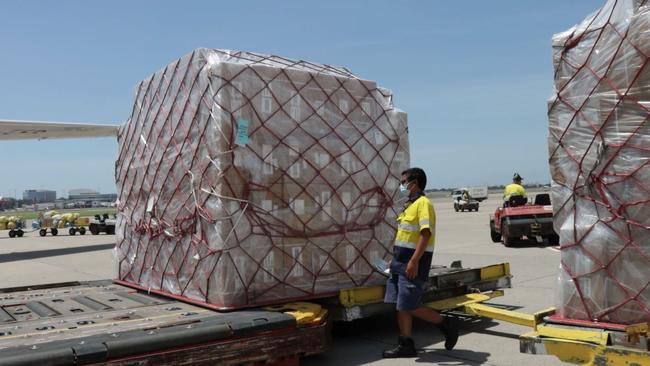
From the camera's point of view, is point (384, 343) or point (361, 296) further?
point (384, 343)

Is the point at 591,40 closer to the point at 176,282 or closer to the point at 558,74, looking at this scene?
the point at 558,74

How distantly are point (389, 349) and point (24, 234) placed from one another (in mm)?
32397

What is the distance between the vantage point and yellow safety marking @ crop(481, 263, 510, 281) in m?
6.75

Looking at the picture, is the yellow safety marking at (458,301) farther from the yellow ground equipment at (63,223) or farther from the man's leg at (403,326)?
the yellow ground equipment at (63,223)

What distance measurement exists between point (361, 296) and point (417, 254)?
2.59 ft

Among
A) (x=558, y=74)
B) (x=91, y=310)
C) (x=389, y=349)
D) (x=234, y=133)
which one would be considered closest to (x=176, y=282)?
(x=91, y=310)

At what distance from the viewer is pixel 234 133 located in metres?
5.01

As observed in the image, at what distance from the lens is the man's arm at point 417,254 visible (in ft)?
16.5

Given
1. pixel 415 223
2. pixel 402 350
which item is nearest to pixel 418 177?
pixel 415 223

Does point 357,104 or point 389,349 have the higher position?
point 357,104

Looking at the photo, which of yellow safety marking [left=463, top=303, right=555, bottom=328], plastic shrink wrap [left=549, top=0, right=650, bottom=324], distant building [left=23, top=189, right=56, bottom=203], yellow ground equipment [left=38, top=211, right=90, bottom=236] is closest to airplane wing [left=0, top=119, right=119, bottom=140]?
yellow ground equipment [left=38, top=211, right=90, bottom=236]

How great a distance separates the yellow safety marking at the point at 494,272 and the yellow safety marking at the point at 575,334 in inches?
113

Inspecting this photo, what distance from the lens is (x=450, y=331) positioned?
17.6ft

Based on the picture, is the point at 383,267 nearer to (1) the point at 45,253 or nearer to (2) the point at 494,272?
(2) the point at 494,272
